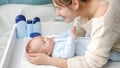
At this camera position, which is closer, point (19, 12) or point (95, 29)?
point (95, 29)

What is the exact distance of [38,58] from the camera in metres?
1.17

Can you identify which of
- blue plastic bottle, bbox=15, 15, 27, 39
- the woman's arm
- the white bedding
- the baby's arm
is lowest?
the woman's arm

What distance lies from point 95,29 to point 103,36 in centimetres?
5

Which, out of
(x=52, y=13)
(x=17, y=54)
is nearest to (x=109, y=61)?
(x=17, y=54)

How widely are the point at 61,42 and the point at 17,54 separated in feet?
0.92

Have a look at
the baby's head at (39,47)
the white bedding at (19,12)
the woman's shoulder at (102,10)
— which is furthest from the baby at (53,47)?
the white bedding at (19,12)

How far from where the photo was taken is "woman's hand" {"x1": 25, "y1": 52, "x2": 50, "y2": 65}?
1.17 m

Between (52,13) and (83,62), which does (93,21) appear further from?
(52,13)

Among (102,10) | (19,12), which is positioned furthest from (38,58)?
(19,12)

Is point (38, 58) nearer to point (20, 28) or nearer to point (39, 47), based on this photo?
point (39, 47)

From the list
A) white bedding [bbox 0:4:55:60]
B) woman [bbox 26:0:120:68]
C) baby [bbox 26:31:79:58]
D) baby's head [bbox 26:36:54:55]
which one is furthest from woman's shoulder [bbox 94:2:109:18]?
white bedding [bbox 0:4:55:60]

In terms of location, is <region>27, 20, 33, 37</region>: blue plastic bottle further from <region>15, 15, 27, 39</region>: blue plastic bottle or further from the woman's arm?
the woman's arm

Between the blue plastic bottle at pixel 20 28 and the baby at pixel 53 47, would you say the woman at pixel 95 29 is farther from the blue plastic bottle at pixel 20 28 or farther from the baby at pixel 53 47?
the blue plastic bottle at pixel 20 28

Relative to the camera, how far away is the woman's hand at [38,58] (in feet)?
3.83
